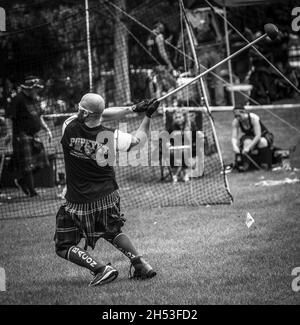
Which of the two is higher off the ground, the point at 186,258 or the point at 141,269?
the point at 141,269

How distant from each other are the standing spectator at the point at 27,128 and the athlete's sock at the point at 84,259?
611 centimetres

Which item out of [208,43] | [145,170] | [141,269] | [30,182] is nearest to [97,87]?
[145,170]

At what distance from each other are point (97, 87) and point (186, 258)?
384 inches

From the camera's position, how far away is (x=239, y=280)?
6.02 metres

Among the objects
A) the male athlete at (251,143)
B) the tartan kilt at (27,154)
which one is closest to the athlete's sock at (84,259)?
the tartan kilt at (27,154)

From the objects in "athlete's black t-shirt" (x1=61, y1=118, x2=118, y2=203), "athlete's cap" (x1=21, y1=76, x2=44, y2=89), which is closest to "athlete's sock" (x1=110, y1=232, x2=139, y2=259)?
"athlete's black t-shirt" (x1=61, y1=118, x2=118, y2=203)

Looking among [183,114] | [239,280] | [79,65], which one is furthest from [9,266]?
[79,65]

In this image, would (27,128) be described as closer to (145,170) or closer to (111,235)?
(145,170)

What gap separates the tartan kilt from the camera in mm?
12375

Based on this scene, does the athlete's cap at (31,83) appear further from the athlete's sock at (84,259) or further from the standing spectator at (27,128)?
the athlete's sock at (84,259)

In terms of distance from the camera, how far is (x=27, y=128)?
12.4 m

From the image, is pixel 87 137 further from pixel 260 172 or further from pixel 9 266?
pixel 260 172

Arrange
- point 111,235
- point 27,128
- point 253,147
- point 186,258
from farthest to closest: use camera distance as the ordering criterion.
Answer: point 253,147 → point 27,128 → point 186,258 → point 111,235

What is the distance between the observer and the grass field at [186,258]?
5.71 meters
